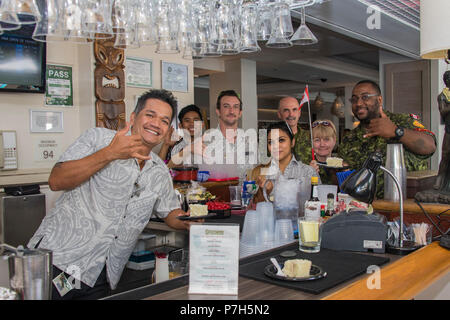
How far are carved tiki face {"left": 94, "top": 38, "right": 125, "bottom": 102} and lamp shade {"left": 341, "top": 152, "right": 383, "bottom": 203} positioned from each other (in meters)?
2.76

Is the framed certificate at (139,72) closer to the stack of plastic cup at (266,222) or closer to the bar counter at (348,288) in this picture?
the stack of plastic cup at (266,222)

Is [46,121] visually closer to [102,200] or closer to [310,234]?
[102,200]

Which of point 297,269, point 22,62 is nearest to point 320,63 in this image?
point 22,62

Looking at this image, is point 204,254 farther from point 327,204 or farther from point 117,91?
point 117,91

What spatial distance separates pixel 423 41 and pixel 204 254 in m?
1.64

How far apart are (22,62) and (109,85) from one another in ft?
2.51

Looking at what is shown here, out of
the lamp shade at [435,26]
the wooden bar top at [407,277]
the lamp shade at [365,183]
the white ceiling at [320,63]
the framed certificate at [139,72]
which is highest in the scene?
the white ceiling at [320,63]

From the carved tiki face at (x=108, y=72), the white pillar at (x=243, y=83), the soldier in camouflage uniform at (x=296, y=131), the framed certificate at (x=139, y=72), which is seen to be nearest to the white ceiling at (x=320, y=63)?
the white pillar at (x=243, y=83)

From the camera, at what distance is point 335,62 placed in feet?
33.6

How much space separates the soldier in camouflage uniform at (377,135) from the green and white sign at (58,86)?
2.42m

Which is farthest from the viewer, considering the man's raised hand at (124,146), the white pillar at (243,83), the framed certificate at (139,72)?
the white pillar at (243,83)

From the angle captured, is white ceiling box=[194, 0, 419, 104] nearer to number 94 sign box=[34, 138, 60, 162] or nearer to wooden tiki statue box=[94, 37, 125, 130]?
wooden tiki statue box=[94, 37, 125, 130]

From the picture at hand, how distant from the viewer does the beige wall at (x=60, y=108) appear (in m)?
3.62

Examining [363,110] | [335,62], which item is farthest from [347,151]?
[335,62]
